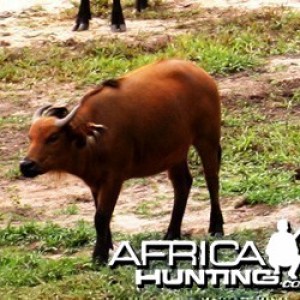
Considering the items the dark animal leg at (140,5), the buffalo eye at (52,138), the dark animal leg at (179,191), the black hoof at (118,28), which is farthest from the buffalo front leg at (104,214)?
the dark animal leg at (140,5)

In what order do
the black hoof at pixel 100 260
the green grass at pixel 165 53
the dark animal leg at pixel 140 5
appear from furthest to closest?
the dark animal leg at pixel 140 5 → the green grass at pixel 165 53 → the black hoof at pixel 100 260

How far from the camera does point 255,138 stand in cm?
992

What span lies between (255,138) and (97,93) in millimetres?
3247

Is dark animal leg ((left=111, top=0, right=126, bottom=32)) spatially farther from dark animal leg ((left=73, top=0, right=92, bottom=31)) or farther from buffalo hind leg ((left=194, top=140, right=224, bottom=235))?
buffalo hind leg ((left=194, top=140, right=224, bottom=235))

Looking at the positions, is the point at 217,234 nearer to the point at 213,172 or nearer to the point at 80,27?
the point at 213,172

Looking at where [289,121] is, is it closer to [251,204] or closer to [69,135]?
[251,204]

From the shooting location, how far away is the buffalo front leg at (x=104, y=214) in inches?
266

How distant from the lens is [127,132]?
6820 millimetres

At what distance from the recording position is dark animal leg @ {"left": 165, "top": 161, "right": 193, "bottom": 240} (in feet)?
24.4

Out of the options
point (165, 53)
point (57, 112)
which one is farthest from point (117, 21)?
point (57, 112)

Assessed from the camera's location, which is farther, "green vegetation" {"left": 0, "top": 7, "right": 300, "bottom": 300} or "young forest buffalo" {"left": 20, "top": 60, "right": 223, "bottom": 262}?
"young forest buffalo" {"left": 20, "top": 60, "right": 223, "bottom": 262}

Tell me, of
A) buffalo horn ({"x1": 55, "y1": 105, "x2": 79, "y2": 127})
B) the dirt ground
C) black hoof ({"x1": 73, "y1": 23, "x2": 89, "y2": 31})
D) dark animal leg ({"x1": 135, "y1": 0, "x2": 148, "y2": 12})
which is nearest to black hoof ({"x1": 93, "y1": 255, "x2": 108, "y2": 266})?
the dirt ground

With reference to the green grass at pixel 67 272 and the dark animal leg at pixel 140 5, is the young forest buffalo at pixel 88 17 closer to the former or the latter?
the dark animal leg at pixel 140 5

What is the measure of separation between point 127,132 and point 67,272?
32.8 inches
